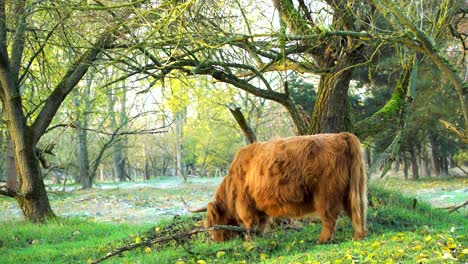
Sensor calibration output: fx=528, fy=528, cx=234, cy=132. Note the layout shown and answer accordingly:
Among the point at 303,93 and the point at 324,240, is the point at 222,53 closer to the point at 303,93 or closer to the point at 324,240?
the point at 324,240

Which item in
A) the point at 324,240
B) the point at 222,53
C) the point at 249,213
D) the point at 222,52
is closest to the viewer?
the point at 324,240

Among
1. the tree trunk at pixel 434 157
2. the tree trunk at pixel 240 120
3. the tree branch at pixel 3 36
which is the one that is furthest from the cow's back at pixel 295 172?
the tree trunk at pixel 434 157

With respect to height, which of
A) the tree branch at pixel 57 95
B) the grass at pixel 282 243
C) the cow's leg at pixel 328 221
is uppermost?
the tree branch at pixel 57 95

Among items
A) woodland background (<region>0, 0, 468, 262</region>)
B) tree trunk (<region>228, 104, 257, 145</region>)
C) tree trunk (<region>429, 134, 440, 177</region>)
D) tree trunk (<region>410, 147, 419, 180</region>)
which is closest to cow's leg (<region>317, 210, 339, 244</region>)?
woodland background (<region>0, 0, 468, 262</region>)

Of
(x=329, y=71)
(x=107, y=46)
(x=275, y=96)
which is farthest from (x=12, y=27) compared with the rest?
(x=329, y=71)

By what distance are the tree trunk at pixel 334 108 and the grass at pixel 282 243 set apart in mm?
1618

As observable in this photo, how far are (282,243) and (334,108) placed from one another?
A: 3.47m

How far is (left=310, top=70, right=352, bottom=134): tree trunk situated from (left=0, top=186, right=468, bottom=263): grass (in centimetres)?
162

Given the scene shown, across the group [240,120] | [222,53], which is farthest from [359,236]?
[222,53]

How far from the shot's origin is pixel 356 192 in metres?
7.05

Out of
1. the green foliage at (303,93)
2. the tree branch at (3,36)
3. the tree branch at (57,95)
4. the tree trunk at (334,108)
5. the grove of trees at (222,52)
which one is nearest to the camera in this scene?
the grove of trees at (222,52)

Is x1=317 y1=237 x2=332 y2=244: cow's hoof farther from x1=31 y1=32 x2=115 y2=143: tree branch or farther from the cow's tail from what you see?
x1=31 y1=32 x2=115 y2=143: tree branch

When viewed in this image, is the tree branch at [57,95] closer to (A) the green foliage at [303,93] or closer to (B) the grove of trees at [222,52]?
(B) the grove of trees at [222,52]

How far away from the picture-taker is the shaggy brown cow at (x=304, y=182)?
7090mm
